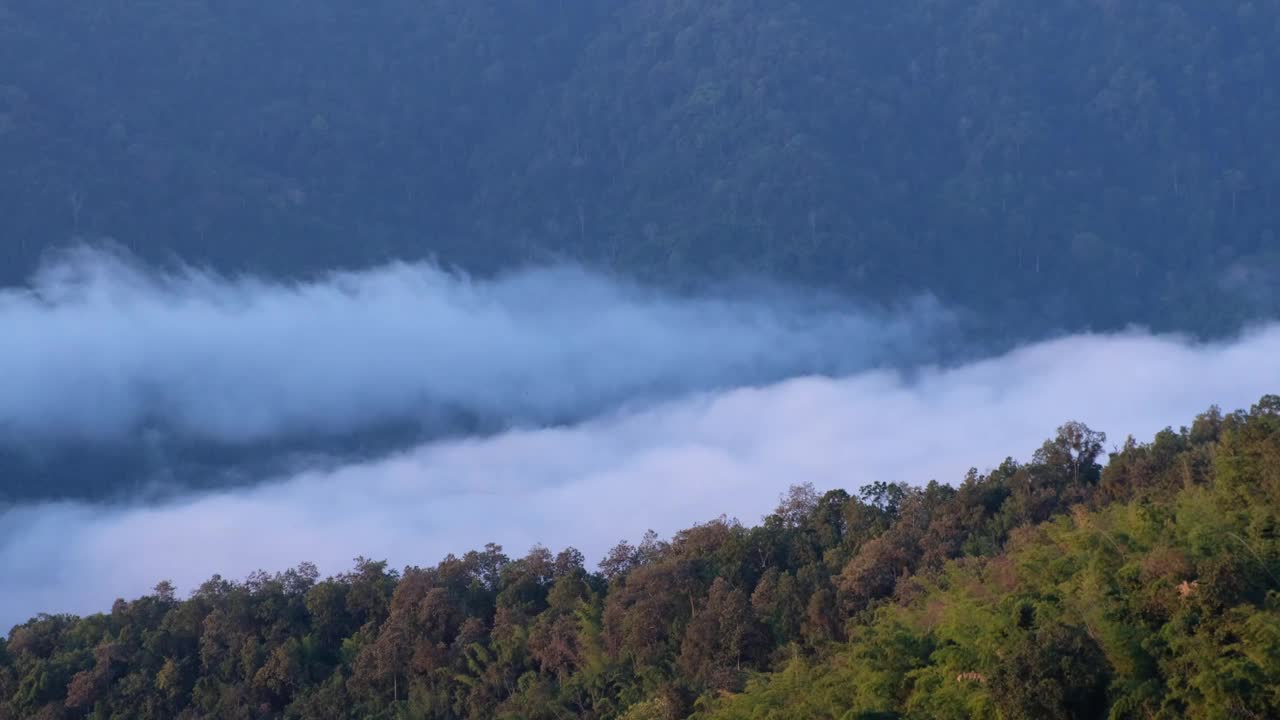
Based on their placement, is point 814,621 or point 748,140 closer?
point 814,621

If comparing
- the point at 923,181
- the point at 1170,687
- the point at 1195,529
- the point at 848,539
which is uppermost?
the point at 923,181

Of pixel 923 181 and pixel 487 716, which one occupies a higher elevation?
pixel 923 181

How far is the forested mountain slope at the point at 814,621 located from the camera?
79.3 feet

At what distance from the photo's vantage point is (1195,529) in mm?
26828

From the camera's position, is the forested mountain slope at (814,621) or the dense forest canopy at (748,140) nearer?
the forested mountain slope at (814,621)

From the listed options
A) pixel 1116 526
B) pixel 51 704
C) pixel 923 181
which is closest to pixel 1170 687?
pixel 1116 526

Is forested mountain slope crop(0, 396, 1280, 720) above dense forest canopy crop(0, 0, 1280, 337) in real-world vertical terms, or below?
below

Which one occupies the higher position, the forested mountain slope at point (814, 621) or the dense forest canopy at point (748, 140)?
the dense forest canopy at point (748, 140)

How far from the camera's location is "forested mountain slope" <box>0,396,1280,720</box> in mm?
24156

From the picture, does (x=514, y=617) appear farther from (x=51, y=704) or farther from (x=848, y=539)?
(x=51, y=704)

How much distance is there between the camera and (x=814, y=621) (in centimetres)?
4078

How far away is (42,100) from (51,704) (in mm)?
131751

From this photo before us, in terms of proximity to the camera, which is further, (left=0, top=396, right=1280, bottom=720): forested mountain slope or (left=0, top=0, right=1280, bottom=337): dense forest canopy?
(left=0, top=0, right=1280, bottom=337): dense forest canopy

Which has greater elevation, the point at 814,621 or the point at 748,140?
the point at 748,140
